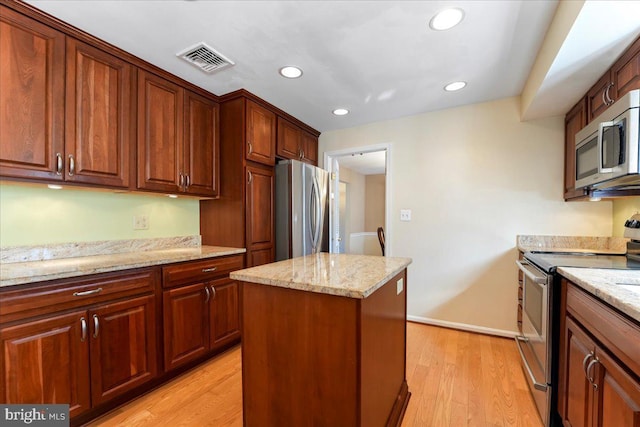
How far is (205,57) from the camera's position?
6.23 ft

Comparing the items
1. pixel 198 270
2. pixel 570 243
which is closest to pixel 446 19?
pixel 570 243

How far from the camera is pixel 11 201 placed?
1607mm

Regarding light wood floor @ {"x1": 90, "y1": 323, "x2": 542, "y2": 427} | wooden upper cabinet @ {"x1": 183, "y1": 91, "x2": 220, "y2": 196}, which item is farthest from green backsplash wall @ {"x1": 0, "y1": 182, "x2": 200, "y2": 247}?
light wood floor @ {"x1": 90, "y1": 323, "x2": 542, "y2": 427}

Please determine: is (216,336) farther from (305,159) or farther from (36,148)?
(305,159)

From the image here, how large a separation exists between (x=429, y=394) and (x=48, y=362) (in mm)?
2194

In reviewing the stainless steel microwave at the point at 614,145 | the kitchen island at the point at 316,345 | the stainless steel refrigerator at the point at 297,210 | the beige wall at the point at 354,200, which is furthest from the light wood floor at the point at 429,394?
the beige wall at the point at 354,200

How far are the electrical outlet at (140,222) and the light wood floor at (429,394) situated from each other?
3.99ft

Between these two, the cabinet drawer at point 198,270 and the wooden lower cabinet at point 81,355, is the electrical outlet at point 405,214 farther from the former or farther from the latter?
the wooden lower cabinet at point 81,355

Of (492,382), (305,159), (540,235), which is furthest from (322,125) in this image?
(492,382)

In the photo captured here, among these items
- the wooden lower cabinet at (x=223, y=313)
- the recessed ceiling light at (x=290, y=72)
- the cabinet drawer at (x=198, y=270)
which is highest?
the recessed ceiling light at (x=290, y=72)

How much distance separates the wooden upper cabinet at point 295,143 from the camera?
291 centimetres

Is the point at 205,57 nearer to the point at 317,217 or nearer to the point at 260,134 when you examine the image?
the point at 260,134

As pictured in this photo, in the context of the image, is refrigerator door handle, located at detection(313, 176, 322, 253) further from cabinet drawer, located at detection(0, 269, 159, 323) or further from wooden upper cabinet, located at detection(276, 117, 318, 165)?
cabinet drawer, located at detection(0, 269, 159, 323)

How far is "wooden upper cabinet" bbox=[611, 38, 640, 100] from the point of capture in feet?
4.48
